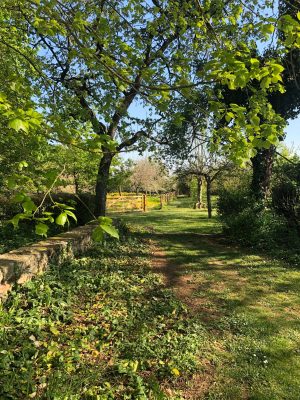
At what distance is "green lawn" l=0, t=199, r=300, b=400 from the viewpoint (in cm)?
325

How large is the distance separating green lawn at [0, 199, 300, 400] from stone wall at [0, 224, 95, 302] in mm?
203

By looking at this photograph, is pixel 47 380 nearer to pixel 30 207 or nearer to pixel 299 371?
pixel 30 207

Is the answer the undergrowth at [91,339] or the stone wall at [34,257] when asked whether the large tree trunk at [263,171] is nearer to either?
the stone wall at [34,257]

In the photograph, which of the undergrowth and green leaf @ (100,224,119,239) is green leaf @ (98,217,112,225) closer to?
green leaf @ (100,224,119,239)

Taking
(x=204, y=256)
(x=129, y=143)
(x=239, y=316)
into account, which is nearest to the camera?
(x=239, y=316)

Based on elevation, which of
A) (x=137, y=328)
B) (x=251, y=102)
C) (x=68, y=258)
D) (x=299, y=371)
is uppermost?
(x=251, y=102)

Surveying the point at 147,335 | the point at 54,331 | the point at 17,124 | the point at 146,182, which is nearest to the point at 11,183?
the point at 17,124

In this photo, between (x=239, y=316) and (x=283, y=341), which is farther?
(x=239, y=316)

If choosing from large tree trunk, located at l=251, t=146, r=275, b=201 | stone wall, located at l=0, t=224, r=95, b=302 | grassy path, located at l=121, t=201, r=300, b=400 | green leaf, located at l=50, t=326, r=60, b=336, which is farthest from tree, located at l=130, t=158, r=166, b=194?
A: green leaf, located at l=50, t=326, r=60, b=336

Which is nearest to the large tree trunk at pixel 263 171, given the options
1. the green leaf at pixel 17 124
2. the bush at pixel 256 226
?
the bush at pixel 256 226

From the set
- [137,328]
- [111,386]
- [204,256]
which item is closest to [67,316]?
[137,328]

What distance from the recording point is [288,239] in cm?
994

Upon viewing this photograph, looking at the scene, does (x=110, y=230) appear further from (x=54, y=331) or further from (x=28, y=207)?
(x=54, y=331)

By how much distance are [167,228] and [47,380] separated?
11061 millimetres
